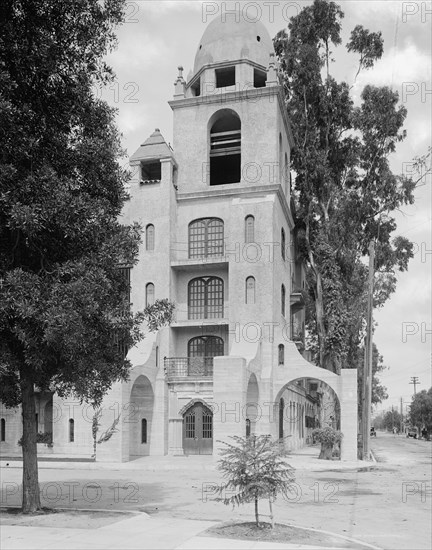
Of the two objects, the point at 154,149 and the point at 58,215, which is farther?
the point at 154,149

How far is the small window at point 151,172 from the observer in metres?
40.0

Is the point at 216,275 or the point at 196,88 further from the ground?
the point at 196,88

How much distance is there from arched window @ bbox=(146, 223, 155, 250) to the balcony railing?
254 inches

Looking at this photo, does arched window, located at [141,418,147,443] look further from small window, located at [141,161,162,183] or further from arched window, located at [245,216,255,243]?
small window, located at [141,161,162,183]

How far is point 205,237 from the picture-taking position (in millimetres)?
38688

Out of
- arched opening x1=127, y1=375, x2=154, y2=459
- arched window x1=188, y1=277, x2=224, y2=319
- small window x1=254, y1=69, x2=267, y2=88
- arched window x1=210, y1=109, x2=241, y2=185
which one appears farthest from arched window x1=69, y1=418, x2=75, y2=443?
small window x1=254, y1=69, x2=267, y2=88

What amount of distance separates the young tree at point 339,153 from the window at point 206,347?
6285 mm

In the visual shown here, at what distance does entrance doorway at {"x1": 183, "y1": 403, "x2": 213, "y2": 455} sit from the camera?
35531mm

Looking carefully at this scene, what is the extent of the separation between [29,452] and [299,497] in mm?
8164

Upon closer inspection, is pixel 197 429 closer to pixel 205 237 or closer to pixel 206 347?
pixel 206 347

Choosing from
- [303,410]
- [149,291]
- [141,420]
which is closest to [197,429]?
[141,420]

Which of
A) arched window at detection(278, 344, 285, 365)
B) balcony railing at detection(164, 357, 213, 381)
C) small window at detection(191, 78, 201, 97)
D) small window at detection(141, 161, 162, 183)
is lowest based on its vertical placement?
balcony railing at detection(164, 357, 213, 381)

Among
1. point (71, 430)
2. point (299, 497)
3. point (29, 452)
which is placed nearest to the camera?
point (29, 452)

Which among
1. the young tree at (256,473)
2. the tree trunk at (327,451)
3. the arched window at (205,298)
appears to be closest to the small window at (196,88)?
the arched window at (205,298)
